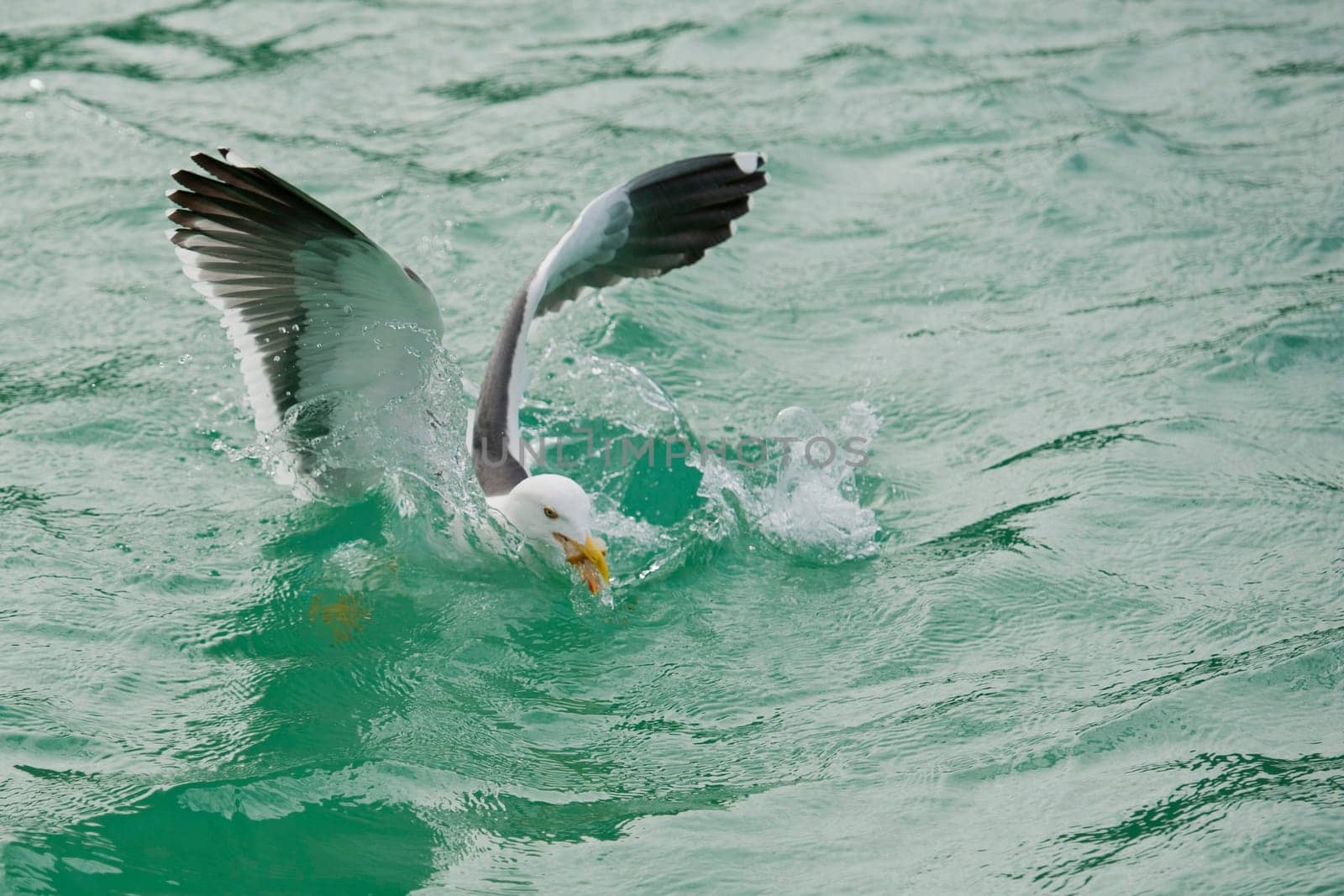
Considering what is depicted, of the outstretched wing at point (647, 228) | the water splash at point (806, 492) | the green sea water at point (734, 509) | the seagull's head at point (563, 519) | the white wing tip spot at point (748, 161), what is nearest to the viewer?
the green sea water at point (734, 509)

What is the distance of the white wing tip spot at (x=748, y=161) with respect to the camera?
212 inches

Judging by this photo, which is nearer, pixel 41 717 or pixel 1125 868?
pixel 1125 868

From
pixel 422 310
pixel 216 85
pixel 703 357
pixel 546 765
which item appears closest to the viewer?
pixel 546 765

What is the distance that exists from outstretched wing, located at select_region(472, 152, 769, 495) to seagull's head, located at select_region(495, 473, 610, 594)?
0.51m

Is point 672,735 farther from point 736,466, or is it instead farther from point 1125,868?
→ point 736,466

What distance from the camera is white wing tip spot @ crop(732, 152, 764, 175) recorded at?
5.38 m

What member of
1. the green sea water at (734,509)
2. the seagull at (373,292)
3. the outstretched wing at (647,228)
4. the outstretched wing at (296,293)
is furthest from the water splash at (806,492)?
the outstretched wing at (296,293)

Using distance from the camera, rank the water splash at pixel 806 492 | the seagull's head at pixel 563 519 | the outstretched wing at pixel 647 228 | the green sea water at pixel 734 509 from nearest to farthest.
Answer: the green sea water at pixel 734 509, the seagull's head at pixel 563 519, the water splash at pixel 806 492, the outstretched wing at pixel 647 228

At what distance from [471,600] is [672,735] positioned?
98 centimetres

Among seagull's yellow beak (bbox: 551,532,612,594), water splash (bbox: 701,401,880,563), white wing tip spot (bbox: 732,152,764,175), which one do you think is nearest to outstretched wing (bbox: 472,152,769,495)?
white wing tip spot (bbox: 732,152,764,175)

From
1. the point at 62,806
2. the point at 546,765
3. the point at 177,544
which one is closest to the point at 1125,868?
the point at 546,765

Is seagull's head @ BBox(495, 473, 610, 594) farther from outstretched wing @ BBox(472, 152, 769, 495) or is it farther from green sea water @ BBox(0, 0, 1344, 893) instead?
outstretched wing @ BBox(472, 152, 769, 495)

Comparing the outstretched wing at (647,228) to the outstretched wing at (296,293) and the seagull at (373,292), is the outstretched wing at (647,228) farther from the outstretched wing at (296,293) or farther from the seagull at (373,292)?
the outstretched wing at (296,293)

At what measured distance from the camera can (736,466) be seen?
570cm
